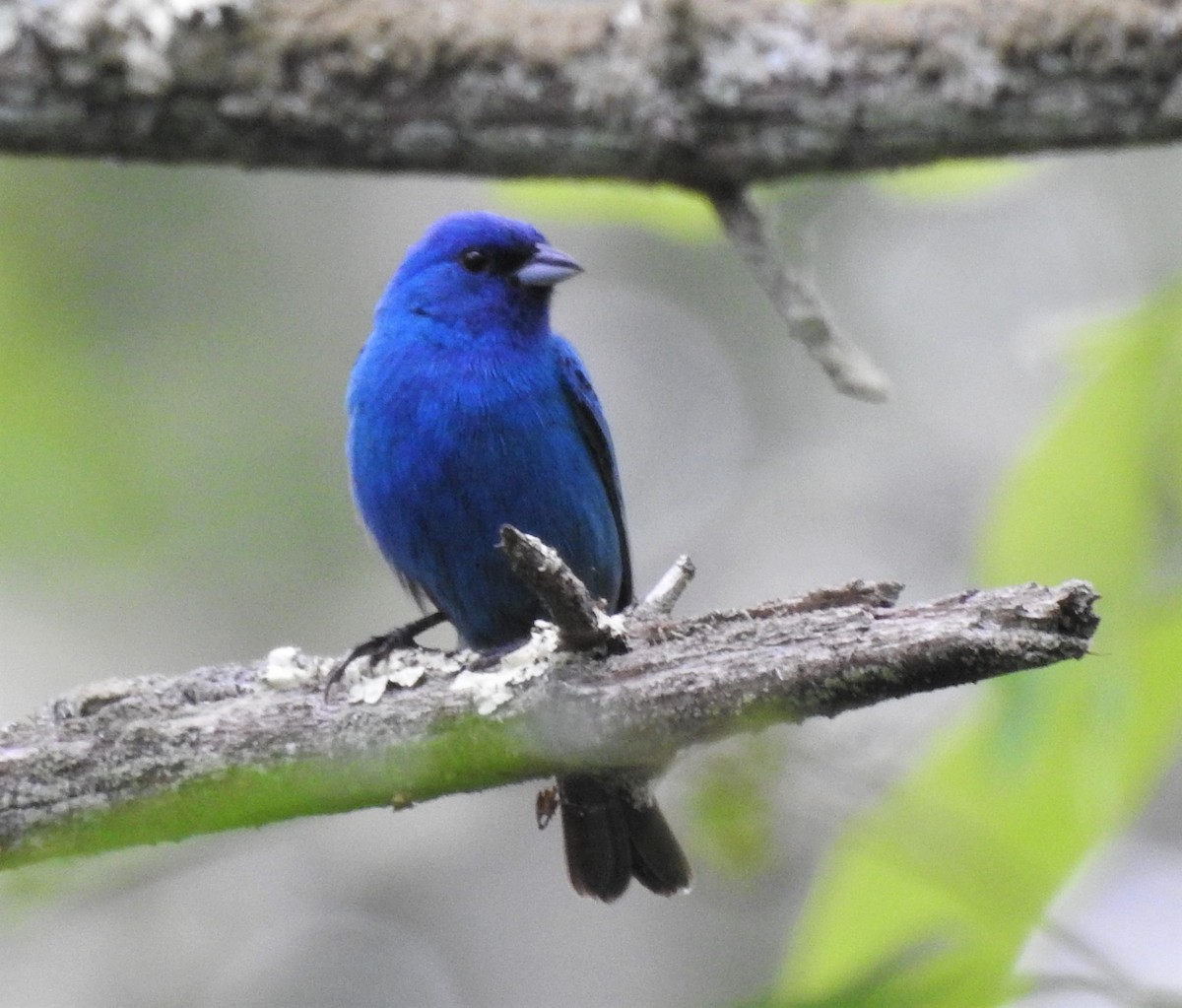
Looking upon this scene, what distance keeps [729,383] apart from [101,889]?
Answer: 264 inches

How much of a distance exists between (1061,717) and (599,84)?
2016 mm

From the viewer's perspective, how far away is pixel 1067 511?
266 cm

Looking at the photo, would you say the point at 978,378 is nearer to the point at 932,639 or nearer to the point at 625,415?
the point at 625,415

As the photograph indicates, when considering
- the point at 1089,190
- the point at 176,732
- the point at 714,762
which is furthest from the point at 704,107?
the point at 1089,190

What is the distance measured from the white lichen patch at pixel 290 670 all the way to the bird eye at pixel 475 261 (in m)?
2.24

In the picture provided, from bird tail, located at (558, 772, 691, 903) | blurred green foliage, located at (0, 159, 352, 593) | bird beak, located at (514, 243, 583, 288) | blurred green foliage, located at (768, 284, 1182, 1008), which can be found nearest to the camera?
blurred green foliage, located at (768, 284, 1182, 1008)

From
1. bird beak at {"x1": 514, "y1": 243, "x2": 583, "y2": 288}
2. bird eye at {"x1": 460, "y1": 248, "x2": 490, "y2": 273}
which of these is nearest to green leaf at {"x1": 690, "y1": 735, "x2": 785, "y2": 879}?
bird beak at {"x1": 514, "y1": 243, "x2": 583, "y2": 288}

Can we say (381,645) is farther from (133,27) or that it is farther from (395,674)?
(133,27)

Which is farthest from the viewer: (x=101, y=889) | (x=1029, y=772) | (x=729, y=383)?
(x=729, y=383)

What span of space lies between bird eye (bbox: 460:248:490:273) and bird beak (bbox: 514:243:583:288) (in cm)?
13

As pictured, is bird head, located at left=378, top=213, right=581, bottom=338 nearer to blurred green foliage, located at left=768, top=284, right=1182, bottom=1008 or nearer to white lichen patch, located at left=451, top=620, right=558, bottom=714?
white lichen patch, located at left=451, top=620, right=558, bottom=714

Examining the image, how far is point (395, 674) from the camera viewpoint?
3305 millimetres

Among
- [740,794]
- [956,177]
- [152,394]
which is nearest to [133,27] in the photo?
[956,177]

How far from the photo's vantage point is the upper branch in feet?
12.6
